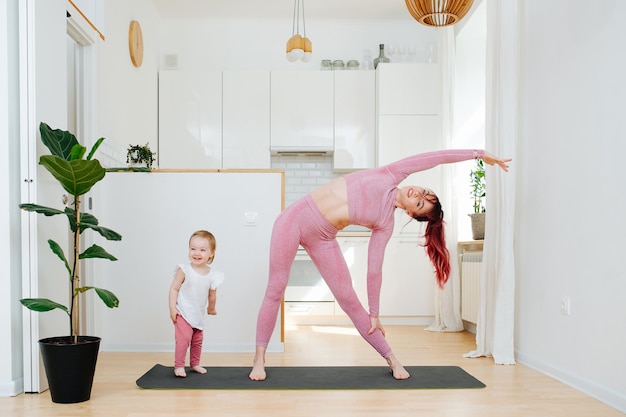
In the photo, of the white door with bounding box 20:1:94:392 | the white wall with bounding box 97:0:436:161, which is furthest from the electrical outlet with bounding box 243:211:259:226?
the white wall with bounding box 97:0:436:161

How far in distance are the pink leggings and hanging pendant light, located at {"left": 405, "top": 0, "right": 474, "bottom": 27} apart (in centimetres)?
130

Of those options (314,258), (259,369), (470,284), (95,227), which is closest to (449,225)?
(470,284)

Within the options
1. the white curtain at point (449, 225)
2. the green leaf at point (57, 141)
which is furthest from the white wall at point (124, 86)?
the white curtain at point (449, 225)

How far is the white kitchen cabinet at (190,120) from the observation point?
257 inches

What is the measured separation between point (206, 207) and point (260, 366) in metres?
1.36

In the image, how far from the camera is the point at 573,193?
3432 mm

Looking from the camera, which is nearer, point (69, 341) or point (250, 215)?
point (69, 341)

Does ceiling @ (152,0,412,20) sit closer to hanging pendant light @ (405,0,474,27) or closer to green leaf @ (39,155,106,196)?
hanging pendant light @ (405,0,474,27)

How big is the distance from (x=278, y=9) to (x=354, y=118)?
1327 mm

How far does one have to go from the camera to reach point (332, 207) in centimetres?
339

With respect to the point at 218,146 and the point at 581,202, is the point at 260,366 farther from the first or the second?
the point at 218,146

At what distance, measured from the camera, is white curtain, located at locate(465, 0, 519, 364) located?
398cm

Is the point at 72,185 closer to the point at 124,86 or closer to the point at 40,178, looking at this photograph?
the point at 40,178

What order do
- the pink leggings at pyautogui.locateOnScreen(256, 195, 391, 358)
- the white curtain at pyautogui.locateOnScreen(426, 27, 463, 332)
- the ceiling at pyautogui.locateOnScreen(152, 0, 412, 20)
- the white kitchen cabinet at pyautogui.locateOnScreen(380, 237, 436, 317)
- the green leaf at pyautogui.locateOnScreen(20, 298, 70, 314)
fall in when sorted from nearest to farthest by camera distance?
the green leaf at pyautogui.locateOnScreen(20, 298, 70, 314) < the pink leggings at pyautogui.locateOnScreen(256, 195, 391, 358) < the white curtain at pyautogui.locateOnScreen(426, 27, 463, 332) < the white kitchen cabinet at pyautogui.locateOnScreen(380, 237, 436, 317) < the ceiling at pyautogui.locateOnScreen(152, 0, 412, 20)
